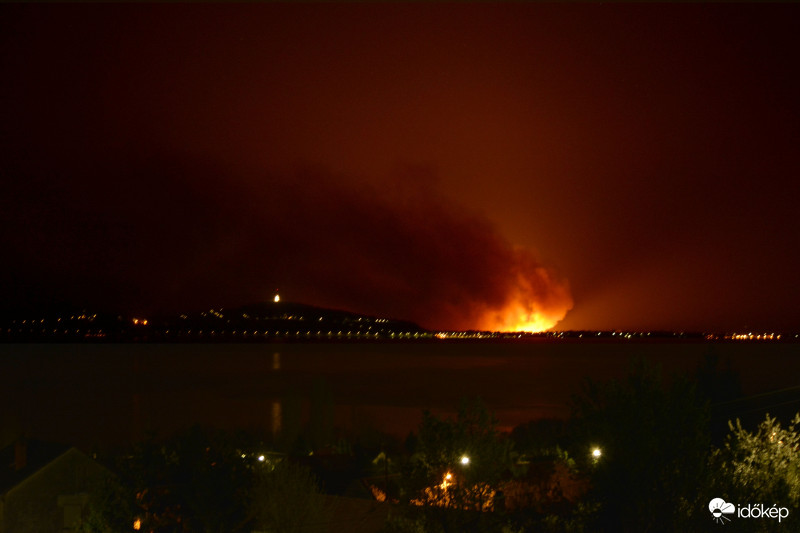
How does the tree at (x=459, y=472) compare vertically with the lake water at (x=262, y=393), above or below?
below

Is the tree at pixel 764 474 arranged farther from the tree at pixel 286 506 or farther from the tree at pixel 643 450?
the tree at pixel 286 506

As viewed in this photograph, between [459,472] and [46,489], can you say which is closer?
[459,472]

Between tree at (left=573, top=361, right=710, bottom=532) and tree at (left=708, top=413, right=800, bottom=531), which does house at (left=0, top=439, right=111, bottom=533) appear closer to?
tree at (left=573, top=361, right=710, bottom=532)

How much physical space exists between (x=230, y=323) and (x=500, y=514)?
3662 inches

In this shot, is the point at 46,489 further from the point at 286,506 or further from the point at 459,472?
the point at 459,472

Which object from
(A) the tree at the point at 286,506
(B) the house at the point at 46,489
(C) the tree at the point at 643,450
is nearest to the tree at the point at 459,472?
(C) the tree at the point at 643,450

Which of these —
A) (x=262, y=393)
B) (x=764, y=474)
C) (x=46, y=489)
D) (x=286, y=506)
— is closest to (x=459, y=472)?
(x=286, y=506)

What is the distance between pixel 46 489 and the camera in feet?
→ 43.7

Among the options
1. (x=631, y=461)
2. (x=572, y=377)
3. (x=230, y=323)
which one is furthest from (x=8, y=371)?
(x=631, y=461)

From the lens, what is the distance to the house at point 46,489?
501 inches

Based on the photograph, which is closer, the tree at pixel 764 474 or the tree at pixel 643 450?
the tree at pixel 764 474

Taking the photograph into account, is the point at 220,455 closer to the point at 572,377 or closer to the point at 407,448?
the point at 407,448

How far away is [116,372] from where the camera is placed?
92.3m

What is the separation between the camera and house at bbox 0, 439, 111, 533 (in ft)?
41.8
